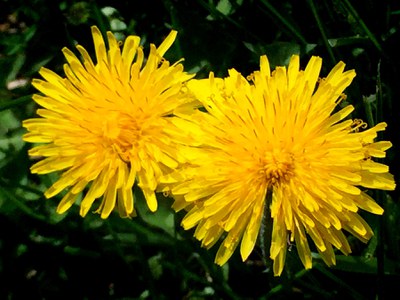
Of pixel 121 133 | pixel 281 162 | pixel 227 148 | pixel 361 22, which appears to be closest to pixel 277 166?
pixel 281 162

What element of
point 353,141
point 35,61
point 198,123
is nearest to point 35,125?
point 198,123

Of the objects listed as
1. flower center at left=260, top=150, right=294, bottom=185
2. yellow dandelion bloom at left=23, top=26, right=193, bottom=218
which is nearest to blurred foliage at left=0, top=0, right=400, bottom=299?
yellow dandelion bloom at left=23, top=26, right=193, bottom=218

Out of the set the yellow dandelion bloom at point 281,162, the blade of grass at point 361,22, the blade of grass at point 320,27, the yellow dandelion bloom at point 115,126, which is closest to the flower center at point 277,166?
the yellow dandelion bloom at point 281,162

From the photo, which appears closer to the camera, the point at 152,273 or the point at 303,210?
the point at 303,210

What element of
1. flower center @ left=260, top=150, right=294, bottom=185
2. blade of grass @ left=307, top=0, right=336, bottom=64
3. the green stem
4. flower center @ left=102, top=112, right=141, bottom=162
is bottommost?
the green stem

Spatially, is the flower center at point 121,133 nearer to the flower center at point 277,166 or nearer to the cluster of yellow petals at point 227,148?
the cluster of yellow petals at point 227,148

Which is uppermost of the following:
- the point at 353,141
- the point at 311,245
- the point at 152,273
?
the point at 353,141

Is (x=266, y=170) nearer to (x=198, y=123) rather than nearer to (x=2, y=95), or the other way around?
(x=198, y=123)

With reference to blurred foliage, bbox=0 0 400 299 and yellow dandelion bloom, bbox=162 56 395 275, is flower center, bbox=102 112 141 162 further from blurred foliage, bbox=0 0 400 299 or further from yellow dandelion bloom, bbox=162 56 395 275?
blurred foliage, bbox=0 0 400 299
